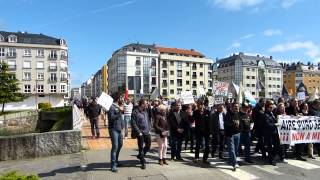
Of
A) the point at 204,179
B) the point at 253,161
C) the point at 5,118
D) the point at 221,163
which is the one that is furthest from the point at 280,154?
the point at 5,118

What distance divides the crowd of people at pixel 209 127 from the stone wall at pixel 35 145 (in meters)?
2.38

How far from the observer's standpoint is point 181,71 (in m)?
120

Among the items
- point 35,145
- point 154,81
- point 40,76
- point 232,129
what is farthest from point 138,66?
point 232,129

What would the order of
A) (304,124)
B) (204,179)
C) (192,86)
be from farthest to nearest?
1. (192,86)
2. (304,124)
3. (204,179)

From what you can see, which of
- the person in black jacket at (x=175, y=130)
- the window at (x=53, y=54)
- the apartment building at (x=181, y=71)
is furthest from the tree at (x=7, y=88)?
the apartment building at (x=181, y=71)

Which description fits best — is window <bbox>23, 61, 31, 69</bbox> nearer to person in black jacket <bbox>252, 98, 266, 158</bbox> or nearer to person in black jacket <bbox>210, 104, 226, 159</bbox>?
person in black jacket <bbox>252, 98, 266, 158</bbox>

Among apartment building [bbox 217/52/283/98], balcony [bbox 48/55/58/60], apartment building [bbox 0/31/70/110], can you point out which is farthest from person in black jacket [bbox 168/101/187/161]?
apartment building [bbox 217/52/283/98]

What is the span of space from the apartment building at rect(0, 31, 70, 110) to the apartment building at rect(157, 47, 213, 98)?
31739 mm

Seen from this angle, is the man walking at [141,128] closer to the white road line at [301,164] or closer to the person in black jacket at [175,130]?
the person in black jacket at [175,130]

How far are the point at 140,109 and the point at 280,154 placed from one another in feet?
15.0

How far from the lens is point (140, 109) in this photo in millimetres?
10609

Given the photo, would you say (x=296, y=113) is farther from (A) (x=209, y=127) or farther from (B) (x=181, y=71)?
(B) (x=181, y=71)

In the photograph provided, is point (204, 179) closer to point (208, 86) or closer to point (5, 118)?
point (5, 118)

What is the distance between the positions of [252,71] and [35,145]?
138734mm
